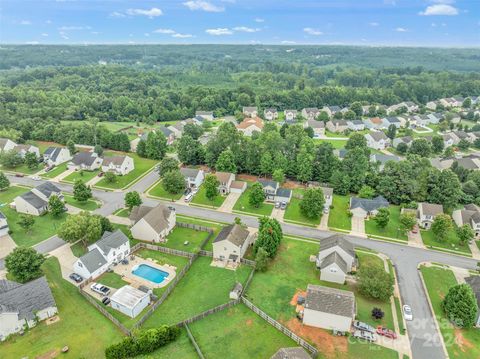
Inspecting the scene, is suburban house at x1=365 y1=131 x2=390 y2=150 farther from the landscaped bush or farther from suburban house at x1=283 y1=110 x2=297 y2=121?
the landscaped bush

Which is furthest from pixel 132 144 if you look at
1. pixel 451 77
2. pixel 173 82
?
pixel 451 77

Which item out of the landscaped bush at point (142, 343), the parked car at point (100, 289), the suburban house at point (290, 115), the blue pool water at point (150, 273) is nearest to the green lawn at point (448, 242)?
the blue pool water at point (150, 273)

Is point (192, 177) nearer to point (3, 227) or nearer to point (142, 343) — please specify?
point (3, 227)

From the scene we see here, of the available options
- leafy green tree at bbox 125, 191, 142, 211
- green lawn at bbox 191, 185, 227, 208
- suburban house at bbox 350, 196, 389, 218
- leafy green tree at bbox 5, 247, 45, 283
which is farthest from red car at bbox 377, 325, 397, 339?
leafy green tree at bbox 125, 191, 142, 211

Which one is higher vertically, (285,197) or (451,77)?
(451,77)

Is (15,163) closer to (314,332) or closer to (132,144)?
(132,144)

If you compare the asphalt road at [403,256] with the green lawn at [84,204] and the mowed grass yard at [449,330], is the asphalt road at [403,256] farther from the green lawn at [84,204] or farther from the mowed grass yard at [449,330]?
the green lawn at [84,204]
